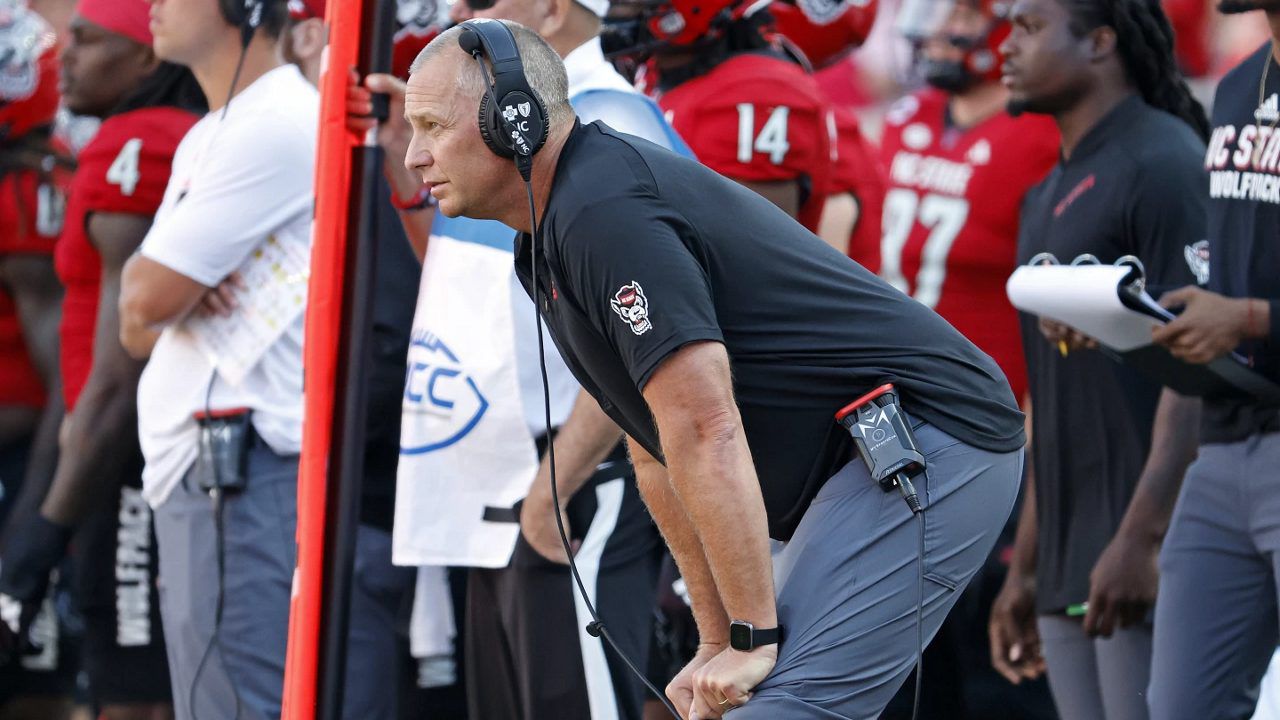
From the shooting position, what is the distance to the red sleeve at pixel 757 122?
4.40 meters

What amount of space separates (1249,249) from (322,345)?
6.19 ft

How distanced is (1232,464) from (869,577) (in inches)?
55.2

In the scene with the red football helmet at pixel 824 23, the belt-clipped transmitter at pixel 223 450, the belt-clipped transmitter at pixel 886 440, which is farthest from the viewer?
the red football helmet at pixel 824 23

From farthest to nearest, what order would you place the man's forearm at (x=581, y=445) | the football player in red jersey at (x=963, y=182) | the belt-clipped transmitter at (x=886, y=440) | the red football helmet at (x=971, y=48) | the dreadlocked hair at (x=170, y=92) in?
the red football helmet at (x=971, y=48)
the football player in red jersey at (x=963, y=182)
the dreadlocked hair at (x=170, y=92)
the man's forearm at (x=581, y=445)
the belt-clipped transmitter at (x=886, y=440)

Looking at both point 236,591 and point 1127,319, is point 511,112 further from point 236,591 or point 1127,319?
point 236,591

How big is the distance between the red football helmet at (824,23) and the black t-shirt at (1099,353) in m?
1.85

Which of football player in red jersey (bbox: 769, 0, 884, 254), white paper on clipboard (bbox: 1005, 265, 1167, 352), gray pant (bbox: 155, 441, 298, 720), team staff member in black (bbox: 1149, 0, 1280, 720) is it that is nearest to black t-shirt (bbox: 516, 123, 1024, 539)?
white paper on clipboard (bbox: 1005, 265, 1167, 352)

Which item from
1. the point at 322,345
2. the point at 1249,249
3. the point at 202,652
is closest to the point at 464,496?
the point at 322,345

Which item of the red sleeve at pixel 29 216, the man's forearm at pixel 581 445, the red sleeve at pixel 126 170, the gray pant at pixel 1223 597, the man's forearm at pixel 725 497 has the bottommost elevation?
the gray pant at pixel 1223 597

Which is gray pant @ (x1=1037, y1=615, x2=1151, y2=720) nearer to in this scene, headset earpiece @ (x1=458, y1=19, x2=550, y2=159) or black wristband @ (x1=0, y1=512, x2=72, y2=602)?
headset earpiece @ (x1=458, y1=19, x2=550, y2=159)

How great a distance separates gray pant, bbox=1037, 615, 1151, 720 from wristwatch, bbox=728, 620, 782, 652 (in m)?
1.80

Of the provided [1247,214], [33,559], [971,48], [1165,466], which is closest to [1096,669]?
[1165,466]

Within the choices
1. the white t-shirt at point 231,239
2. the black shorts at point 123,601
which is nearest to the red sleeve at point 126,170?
the white t-shirt at point 231,239

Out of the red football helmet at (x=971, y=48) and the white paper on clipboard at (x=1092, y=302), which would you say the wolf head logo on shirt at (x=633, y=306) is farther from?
the red football helmet at (x=971, y=48)
